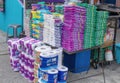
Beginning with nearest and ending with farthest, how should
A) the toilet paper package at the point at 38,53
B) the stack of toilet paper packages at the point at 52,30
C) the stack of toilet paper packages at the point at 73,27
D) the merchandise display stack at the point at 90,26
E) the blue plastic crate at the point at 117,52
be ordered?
1. the toilet paper package at the point at 38,53
2. the stack of toilet paper packages at the point at 73,27
3. the stack of toilet paper packages at the point at 52,30
4. the merchandise display stack at the point at 90,26
5. the blue plastic crate at the point at 117,52

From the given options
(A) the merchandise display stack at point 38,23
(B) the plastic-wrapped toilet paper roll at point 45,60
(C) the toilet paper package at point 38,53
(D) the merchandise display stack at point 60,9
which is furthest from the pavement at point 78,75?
(D) the merchandise display stack at point 60,9

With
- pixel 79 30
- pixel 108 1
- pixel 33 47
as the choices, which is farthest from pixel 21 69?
pixel 108 1

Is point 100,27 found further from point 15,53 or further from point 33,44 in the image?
point 15,53

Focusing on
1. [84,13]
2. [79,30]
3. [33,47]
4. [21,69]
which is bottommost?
[21,69]

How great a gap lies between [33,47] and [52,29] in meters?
0.45

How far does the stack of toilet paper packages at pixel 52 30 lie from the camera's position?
4273 mm

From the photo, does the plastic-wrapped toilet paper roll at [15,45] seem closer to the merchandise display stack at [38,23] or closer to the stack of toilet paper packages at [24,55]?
the stack of toilet paper packages at [24,55]

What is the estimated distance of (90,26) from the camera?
4.46m

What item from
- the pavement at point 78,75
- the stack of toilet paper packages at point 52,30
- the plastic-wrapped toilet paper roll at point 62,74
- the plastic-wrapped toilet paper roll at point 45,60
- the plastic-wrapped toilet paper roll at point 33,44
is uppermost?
the stack of toilet paper packages at point 52,30

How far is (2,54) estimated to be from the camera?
5.66 meters

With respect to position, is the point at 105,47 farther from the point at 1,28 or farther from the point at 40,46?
the point at 1,28

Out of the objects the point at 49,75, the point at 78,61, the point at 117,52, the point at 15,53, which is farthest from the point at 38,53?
the point at 117,52

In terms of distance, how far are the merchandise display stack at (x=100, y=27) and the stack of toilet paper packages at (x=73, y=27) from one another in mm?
377

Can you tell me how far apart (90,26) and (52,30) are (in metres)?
0.67
